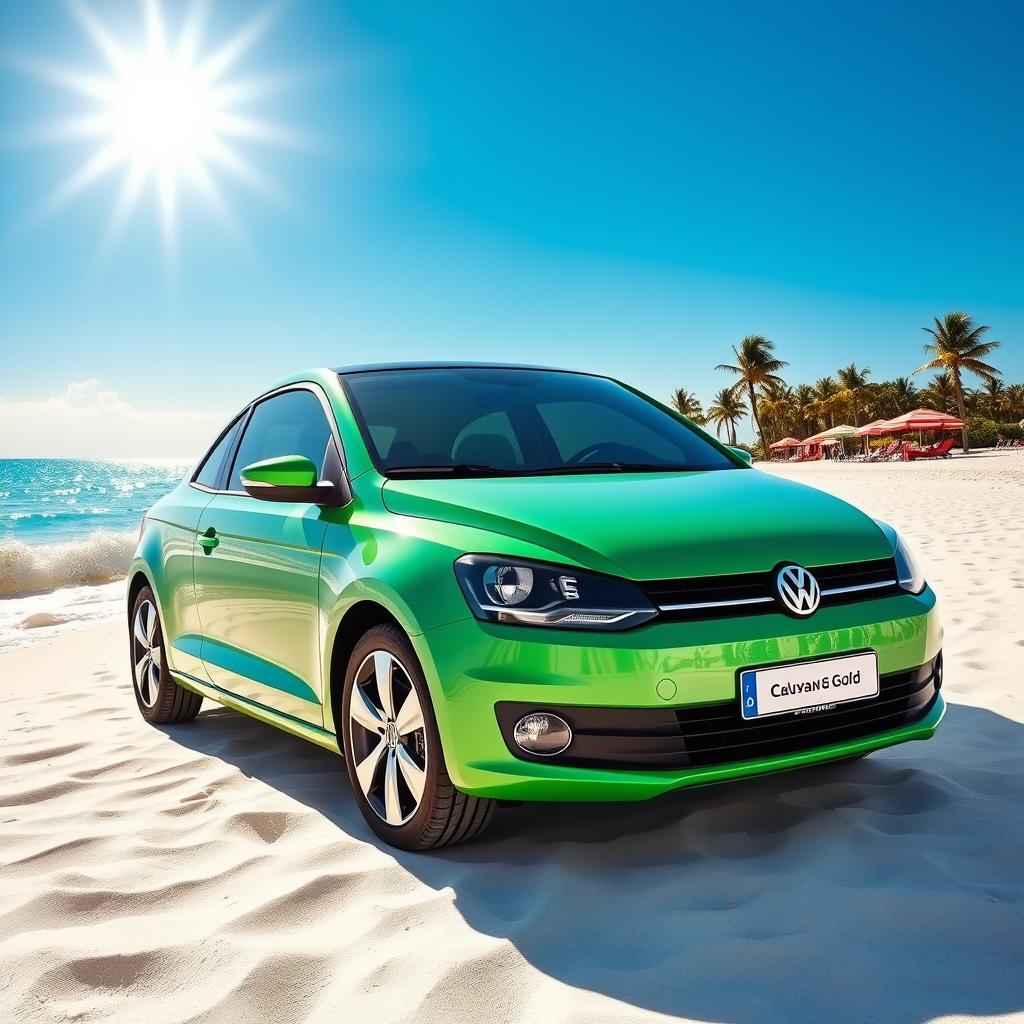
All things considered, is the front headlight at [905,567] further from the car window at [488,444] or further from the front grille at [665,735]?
the car window at [488,444]

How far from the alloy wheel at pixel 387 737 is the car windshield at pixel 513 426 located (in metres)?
0.72

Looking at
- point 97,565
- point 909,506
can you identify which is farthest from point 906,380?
point 97,565

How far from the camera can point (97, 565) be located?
17.1m

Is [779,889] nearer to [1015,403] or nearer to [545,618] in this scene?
[545,618]

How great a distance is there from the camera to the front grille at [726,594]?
2.79m

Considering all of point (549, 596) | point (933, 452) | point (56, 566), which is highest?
point (549, 596)

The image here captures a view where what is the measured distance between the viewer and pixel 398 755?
10.5 feet

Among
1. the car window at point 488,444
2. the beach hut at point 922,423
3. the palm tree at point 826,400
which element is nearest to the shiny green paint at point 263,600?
the car window at point 488,444

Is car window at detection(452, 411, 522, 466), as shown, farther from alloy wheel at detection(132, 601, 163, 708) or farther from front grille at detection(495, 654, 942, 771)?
alloy wheel at detection(132, 601, 163, 708)

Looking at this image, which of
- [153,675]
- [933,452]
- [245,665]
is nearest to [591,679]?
[245,665]

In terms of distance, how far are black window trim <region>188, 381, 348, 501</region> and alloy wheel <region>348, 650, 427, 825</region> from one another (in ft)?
2.82

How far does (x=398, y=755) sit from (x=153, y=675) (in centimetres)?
260

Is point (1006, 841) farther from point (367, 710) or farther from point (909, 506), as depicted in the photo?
point (909, 506)

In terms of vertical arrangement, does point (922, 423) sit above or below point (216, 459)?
below
